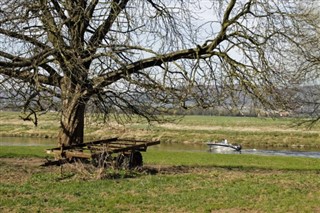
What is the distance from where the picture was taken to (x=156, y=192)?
10.1m

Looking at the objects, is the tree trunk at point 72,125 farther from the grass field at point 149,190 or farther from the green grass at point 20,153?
the green grass at point 20,153

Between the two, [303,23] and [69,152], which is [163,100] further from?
[303,23]

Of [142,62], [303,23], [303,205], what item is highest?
[303,23]

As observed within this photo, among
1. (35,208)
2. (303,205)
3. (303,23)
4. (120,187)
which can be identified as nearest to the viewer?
(35,208)

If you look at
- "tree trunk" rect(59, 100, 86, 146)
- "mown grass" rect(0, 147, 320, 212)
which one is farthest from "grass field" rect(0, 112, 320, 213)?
"tree trunk" rect(59, 100, 86, 146)

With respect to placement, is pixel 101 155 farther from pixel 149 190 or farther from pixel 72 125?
pixel 72 125

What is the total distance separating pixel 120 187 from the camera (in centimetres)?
1038

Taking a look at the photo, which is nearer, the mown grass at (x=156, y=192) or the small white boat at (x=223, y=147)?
the mown grass at (x=156, y=192)

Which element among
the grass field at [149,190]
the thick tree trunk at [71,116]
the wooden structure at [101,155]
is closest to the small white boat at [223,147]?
the grass field at [149,190]

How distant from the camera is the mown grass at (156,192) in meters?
8.59

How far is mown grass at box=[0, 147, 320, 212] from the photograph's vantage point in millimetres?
8586

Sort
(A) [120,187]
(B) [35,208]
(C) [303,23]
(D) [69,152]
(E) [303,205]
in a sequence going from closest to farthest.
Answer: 1. (B) [35,208]
2. (E) [303,205]
3. (A) [120,187]
4. (D) [69,152]
5. (C) [303,23]

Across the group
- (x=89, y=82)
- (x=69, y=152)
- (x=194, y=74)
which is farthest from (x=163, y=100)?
(x=69, y=152)

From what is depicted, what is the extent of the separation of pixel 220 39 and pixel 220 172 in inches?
155
